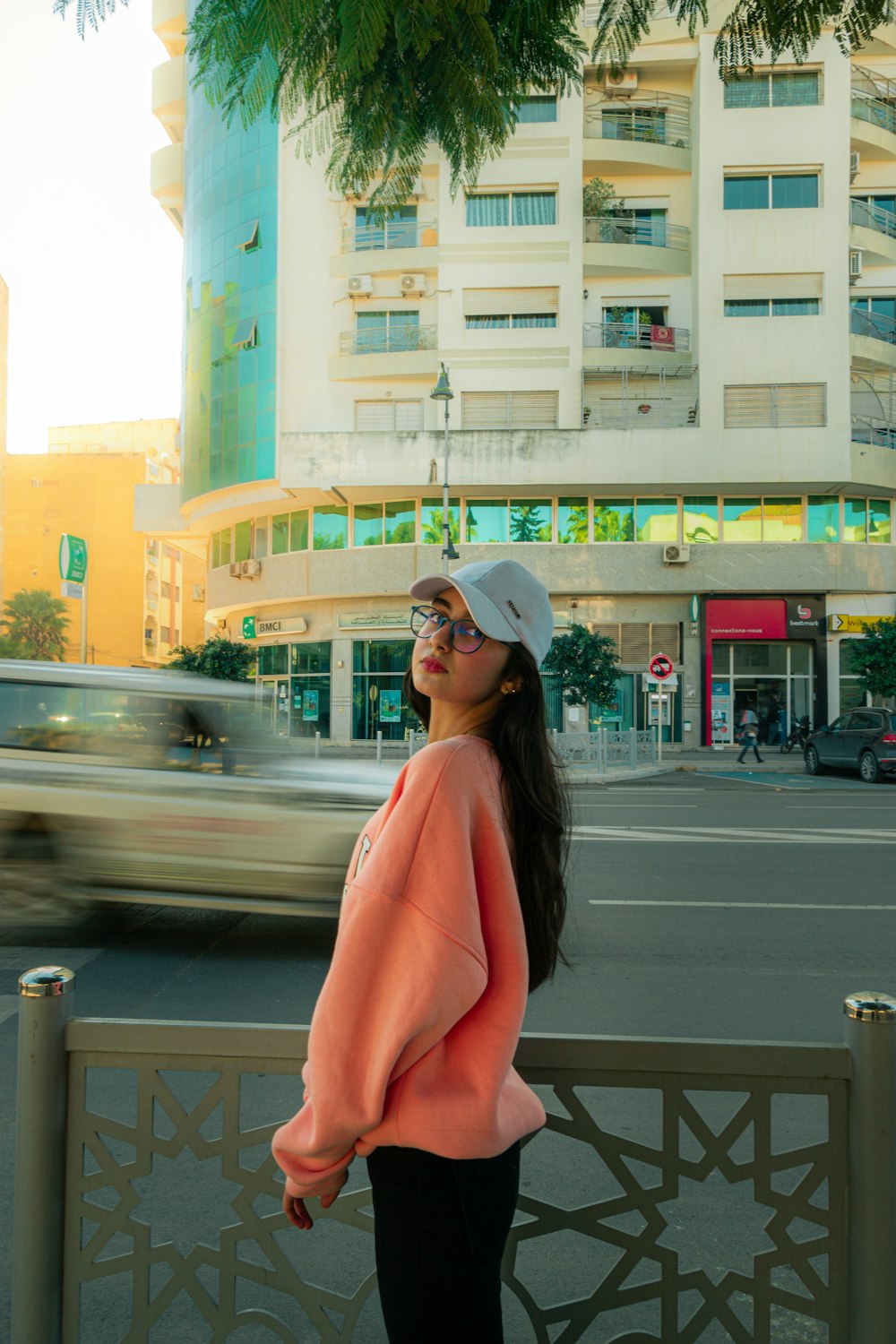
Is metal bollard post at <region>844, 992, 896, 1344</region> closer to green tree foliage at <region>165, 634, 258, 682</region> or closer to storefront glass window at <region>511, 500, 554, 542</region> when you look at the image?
green tree foliage at <region>165, 634, 258, 682</region>

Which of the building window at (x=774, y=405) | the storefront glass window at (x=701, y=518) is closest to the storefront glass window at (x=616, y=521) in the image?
the storefront glass window at (x=701, y=518)

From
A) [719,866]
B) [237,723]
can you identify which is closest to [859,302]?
[719,866]

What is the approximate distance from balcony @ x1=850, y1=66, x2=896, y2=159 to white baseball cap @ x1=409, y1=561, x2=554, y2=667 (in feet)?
119

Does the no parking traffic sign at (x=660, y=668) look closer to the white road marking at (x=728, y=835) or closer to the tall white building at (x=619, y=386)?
the tall white building at (x=619, y=386)

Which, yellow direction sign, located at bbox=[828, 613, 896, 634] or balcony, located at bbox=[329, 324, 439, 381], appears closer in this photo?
yellow direction sign, located at bbox=[828, 613, 896, 634]

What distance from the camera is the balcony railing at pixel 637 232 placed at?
33.3m

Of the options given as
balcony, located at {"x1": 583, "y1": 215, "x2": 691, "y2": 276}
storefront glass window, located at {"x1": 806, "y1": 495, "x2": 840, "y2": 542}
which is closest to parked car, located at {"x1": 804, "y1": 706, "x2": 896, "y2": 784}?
storefront glass window, located at {"x1": 806, "y1": 495, "x2": 840, "y2": 542}

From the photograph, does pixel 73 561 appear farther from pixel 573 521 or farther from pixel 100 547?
pixel 100 547

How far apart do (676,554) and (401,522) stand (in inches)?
341

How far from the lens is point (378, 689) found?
3378 cm

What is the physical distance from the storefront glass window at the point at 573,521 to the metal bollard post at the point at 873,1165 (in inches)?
1253

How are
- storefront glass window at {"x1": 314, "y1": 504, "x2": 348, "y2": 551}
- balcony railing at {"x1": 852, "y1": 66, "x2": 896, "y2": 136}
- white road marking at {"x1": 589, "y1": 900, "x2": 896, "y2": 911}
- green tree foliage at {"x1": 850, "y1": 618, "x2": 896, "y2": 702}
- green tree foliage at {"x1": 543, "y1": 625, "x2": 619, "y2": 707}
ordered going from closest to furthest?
white road marking at {"x1": 589, "y1": 900, "x2": 896, "y2": 911} → green tree foliage at {"x1": 543, "y1": 625, "x2": 619, "y2": 707} → green tree foliage at {"x1": 850, "y1": 618, "x2": 896, "y2": 702} → balcony railing at {"x1": 852, "y1": 66, "x2": 896, "y2": 136} → storefront glass window at {"x1": 314, "y1": 504, "x2": 348, "y2": 551}

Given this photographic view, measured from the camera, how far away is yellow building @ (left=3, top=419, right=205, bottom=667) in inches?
2950

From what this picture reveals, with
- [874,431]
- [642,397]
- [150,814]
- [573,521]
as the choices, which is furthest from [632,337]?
[150,814]
